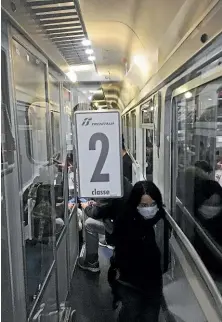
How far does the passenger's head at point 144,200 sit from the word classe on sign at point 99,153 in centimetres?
83

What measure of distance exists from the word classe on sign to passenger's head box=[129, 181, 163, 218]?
83 cm

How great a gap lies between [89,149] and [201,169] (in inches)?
51.9

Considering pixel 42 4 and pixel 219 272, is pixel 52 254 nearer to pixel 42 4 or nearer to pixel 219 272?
pixel 219 272

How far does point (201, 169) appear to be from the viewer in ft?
9.89

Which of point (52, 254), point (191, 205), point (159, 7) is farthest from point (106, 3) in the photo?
point (52, 254)

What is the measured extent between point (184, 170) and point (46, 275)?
1.64m

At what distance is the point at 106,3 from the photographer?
3314 millimetres

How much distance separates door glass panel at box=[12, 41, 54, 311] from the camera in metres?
2.15

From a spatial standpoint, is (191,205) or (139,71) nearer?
(191,205)

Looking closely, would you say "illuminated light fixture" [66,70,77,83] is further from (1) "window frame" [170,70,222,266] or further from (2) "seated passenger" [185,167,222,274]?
(2) "seated passenger" [185,167,222,274]

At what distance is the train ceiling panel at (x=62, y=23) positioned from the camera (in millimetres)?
2271

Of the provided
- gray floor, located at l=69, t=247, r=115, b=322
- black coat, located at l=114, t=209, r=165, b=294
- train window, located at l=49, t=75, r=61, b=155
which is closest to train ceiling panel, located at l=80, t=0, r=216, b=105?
train window, located at l=49, t=75, r=61, b=155

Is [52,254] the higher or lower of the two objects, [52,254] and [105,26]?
the lower

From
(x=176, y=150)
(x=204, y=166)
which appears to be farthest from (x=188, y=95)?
(x=176, y=150)
